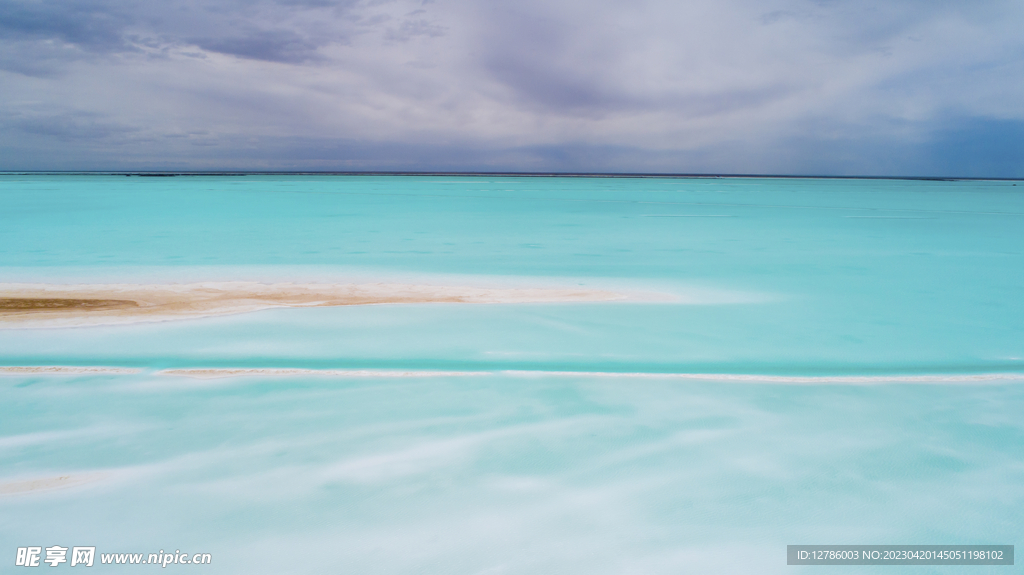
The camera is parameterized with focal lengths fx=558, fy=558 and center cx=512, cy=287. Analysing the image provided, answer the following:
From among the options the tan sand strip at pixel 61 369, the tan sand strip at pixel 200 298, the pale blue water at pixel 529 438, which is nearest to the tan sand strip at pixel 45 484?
the pale blue water at pixel 529 438

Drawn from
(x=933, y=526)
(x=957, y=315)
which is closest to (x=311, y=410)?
(x=933, y=526)

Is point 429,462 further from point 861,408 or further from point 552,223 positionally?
point 552,223

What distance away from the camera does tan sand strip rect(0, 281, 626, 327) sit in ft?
13.8

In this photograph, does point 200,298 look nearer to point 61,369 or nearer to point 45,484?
point 61,369

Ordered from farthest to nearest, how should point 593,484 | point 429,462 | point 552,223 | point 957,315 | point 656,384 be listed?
point 552,223 → point 957,315 → point 656,384 → point 429,462 → point 593,484

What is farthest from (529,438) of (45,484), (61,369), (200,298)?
(200,298)

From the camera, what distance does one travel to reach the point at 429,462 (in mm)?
2086

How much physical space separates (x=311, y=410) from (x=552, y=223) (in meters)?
10.5

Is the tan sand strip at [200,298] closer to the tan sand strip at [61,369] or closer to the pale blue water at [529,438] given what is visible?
the pale blue water at [529,438]

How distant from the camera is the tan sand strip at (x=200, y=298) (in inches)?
166

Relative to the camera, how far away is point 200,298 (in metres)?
4.82

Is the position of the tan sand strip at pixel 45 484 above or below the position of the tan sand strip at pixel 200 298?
below

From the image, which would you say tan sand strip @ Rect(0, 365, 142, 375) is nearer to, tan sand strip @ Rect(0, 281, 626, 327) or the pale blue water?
the pale blue water

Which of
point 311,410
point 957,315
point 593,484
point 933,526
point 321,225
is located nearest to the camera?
point 933,526
